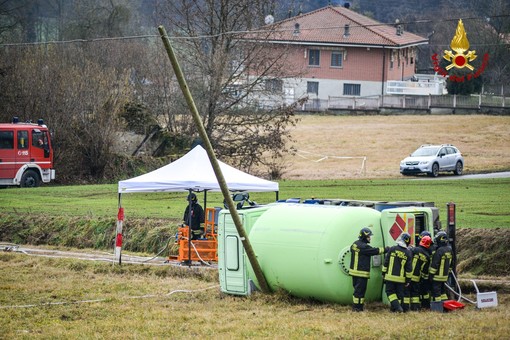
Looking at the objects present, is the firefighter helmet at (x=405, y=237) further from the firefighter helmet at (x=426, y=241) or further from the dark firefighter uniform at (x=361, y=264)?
the dark firefighter uniform at (x=361, y=264)

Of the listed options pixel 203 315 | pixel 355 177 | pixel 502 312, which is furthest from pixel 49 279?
pixel 355 177

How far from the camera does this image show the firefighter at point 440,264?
16750mm

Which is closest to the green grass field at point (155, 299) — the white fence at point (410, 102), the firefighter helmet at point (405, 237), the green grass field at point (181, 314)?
the green grass field at point (181, 314)

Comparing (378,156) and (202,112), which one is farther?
(378,156)

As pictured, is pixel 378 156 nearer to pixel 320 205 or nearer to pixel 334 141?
pixel 334 141

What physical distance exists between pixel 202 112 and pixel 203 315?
2550cm

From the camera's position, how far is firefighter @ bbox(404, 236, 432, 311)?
16859 millimetres

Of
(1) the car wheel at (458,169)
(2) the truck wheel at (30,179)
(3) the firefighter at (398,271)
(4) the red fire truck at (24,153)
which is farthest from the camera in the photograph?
(1) the car wheel at (458,169)

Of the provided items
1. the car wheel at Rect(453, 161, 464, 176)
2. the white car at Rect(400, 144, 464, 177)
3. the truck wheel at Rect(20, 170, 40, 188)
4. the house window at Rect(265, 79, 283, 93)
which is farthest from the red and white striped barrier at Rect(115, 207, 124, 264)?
the car wheel at Rect(453, 161, 464, 176)

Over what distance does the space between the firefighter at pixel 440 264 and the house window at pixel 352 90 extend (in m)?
68.8

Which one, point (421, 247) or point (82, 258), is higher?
point (421, 247)

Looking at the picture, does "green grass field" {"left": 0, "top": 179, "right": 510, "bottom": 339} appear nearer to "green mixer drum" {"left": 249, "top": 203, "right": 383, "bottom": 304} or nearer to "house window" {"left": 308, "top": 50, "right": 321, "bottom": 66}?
"green mixer drum" {"left": 249, "top": 203, "right": 383, "bottom": 304}

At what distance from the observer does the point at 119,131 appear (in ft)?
139

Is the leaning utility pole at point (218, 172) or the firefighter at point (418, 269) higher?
the leaning utility pole at point (218, 172)
